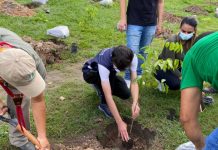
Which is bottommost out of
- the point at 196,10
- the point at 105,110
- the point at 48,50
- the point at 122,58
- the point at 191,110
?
the point at 196,10

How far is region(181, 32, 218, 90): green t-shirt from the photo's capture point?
1588 mm

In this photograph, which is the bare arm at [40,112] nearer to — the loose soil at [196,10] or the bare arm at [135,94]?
the bare arm at [135,94]

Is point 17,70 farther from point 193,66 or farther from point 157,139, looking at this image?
point 157,139

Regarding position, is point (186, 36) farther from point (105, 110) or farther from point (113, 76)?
point (105, 110)

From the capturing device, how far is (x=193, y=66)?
1.74 m

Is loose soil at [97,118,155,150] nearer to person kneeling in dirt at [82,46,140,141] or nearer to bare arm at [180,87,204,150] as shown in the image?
person kneeling in dirt at [82,46,140,141]

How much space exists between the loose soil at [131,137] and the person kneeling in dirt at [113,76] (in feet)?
0.46

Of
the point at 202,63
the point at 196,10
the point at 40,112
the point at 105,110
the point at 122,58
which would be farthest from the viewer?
the point at 196,10

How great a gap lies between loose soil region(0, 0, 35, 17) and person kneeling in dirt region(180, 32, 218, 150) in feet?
19.8

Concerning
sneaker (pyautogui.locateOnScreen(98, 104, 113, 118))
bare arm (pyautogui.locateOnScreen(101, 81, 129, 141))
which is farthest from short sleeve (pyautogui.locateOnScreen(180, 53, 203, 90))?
sneaker (pyautogui.locateOnScreen(98, 104, 113, 118))

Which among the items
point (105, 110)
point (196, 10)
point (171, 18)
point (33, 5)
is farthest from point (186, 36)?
point (196, 10)

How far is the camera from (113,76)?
12.3ft

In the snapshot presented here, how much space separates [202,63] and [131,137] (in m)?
2.04

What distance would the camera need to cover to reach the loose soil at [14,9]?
734 cm
